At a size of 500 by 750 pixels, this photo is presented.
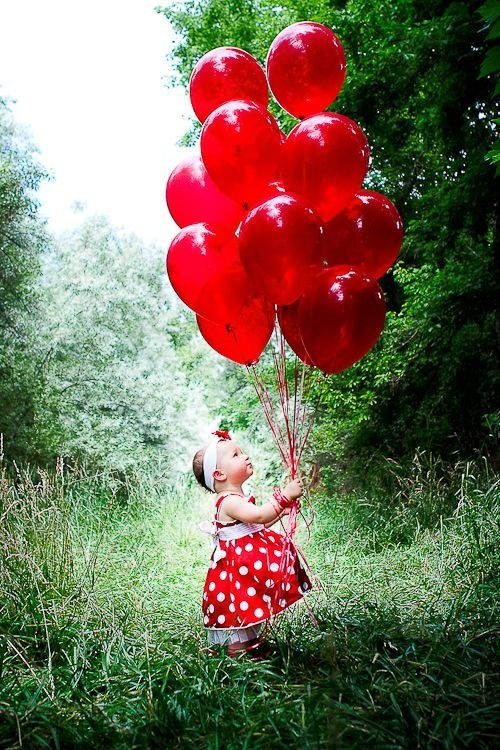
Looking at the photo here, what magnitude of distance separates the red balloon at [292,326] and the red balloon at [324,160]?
0.43 m

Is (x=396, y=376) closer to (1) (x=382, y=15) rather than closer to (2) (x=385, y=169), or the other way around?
(2) (x=385, y=169)

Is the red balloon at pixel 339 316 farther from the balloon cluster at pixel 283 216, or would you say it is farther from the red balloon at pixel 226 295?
the red balloon at pixel 226 295

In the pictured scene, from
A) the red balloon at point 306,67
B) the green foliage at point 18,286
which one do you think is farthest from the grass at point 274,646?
the green foliage at point 18,286

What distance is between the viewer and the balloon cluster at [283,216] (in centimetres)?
241

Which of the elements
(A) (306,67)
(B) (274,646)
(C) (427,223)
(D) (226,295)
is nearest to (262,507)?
(B) (274,646)

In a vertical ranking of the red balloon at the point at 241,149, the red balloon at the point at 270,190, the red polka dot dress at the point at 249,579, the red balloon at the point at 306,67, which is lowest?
the red polka dot dress at the point at 249,579

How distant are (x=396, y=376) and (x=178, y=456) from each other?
14.8 feet

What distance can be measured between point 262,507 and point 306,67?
1.77 meters

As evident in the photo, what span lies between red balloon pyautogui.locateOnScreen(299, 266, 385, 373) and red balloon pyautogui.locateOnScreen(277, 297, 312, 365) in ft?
0.51

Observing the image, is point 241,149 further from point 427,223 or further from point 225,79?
point 427,223

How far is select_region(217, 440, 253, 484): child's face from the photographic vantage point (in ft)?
8.70

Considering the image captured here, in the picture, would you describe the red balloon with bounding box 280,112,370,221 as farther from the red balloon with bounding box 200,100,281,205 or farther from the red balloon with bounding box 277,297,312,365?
the red balloon with bounding box 277,297,312,365

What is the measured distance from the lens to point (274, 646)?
2.54 m

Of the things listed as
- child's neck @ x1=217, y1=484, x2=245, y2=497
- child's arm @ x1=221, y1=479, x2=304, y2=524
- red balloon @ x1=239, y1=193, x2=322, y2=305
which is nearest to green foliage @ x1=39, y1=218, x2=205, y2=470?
child's neck @ x1=217, y1=484, x2=245, y2=497
